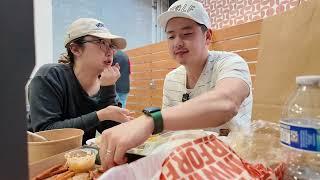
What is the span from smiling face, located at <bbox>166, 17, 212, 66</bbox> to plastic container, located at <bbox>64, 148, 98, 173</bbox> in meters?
0.83

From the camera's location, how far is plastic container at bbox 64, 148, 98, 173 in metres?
0.73

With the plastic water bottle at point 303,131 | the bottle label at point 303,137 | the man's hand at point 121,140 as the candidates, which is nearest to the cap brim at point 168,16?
the plastic water bottle at point 303,131

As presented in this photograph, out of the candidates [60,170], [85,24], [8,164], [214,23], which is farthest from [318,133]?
[214,23]

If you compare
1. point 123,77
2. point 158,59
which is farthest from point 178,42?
point 158,59

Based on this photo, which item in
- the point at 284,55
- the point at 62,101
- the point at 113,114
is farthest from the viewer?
the point at 62,101

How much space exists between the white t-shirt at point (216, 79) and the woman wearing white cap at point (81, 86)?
345mm

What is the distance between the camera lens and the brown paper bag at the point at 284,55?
762 millimetres

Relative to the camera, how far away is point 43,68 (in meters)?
1.43

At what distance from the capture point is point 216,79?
52.9 inches

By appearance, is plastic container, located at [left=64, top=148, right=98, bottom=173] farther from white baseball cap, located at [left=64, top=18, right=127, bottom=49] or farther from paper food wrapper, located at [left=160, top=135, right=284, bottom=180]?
white baseball cap, located at [left=64, top=18, right=127, bottom=49]

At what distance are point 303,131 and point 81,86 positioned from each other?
48.3 inches

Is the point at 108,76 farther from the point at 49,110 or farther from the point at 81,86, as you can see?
the point at 49,110

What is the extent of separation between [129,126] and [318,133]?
15.4 inches

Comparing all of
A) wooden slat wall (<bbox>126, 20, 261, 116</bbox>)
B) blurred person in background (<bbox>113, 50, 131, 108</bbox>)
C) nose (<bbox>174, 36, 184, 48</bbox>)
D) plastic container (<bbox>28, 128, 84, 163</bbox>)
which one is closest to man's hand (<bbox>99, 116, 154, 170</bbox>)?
plastic container (<bbox>28, 128, 84, 163</bbox>)
